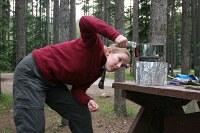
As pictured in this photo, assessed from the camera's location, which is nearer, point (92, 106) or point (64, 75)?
point (64, 75)

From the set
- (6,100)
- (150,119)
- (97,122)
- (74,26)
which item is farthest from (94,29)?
(74,26)

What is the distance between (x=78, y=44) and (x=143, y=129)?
143 centimetres

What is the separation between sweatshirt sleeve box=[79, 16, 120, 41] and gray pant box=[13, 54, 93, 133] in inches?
26.4

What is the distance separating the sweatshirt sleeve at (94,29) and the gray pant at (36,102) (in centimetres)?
67

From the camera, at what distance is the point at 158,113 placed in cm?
450

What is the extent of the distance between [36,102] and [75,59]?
57 centimetres

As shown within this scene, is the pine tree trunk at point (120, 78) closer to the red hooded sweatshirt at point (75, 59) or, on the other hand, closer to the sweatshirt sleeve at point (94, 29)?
the red hooded sweatshirt at point (75, 59)

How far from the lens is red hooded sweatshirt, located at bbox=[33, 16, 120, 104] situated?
352cm

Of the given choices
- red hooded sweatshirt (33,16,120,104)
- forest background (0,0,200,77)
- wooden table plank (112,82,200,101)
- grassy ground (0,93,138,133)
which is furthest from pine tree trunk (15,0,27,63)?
wooden table plank (112,82,200,101)

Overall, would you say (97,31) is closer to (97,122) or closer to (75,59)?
(75,59)

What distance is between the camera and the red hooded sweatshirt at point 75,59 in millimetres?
3515

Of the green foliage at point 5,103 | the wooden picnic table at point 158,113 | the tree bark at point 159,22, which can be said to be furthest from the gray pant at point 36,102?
the green foliage at point 5,103

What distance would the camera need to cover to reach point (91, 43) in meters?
3.51

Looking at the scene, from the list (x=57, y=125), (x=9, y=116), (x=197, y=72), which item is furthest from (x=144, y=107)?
(x=197, y=72)
